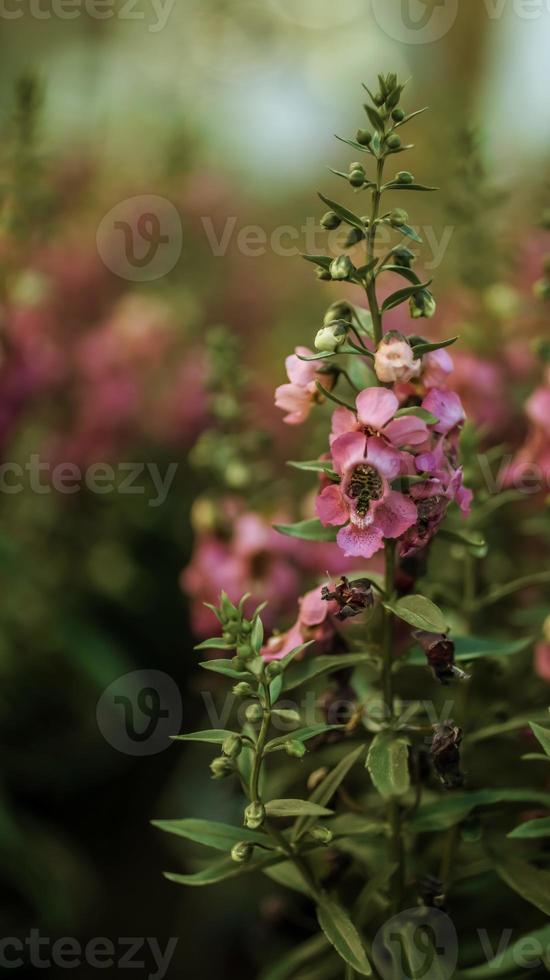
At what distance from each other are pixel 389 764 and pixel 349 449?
173 millimetres

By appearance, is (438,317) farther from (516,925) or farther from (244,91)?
(244,91)

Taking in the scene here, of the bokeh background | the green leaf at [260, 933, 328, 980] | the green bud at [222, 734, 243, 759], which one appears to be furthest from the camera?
the bokeh background

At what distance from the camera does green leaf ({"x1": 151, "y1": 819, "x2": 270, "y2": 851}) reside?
0.51 metres

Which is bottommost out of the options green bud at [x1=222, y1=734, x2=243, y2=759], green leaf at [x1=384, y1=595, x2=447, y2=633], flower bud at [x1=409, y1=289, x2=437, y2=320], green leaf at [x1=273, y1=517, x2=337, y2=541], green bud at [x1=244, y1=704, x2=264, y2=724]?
green bud at [x1=222, y1=734, x2=243, y2=759]

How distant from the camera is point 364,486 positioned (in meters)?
0.47

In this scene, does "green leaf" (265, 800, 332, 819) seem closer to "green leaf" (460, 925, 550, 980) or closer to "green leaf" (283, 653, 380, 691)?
"green leaf" (283, 653, 380, 691)

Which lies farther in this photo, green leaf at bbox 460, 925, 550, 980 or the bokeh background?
the bokeh background

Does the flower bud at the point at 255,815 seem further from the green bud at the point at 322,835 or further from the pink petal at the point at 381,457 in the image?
the pink petal at the point at 381,457

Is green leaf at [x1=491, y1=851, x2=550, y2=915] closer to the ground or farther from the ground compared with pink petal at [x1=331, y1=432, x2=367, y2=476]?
closer to the ground

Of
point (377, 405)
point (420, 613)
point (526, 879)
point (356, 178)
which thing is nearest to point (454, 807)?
point (526, 879)

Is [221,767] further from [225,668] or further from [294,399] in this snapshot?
[294,399]

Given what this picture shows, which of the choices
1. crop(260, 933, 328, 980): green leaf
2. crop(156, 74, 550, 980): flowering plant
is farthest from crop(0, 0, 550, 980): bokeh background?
crop(156, 74, 550, 980): flowering plant

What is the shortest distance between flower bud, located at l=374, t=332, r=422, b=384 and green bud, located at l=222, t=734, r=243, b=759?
7.9 inches

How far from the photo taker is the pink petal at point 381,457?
1.55 feet
